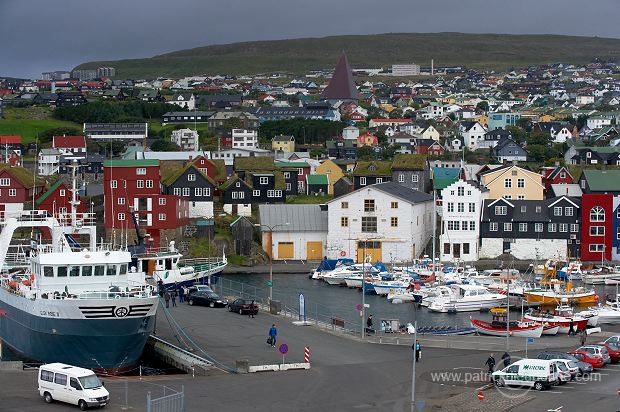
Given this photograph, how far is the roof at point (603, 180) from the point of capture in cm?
6794

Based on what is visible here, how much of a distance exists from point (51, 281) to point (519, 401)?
564 inches

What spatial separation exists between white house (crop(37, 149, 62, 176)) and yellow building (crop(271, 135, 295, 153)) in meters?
19.0

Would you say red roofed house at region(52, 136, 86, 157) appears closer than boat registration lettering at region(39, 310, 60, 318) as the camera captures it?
No

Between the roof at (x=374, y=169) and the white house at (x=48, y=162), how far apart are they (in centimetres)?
2480

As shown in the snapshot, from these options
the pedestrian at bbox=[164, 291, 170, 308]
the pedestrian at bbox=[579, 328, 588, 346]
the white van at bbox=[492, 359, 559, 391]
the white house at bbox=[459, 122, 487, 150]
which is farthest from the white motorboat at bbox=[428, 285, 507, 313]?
the white house at bbox=[459, 122, 487, 150]

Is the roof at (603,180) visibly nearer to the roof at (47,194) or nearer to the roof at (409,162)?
the roof at (409,162)

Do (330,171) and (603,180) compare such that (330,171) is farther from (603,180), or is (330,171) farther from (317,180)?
(603,180)

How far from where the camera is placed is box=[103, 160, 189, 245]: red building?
6600 cm

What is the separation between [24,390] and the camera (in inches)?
1179

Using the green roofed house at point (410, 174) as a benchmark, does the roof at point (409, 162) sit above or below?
above

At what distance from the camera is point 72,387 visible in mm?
28062

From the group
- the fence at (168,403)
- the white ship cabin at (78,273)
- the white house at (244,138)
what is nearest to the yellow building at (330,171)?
the white house at (244,138)

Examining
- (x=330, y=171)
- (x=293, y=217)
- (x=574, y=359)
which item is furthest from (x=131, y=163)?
(x=574, y=359)

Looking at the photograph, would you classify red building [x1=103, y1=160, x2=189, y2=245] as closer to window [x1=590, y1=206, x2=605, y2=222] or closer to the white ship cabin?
window [x1=590, y1=206, x2=605, y2=222]
